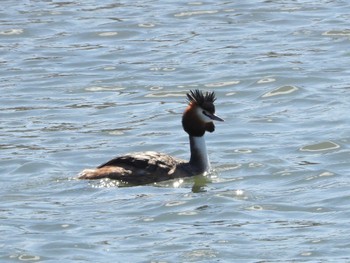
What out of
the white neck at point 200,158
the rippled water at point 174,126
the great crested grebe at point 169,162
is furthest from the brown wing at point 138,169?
the white neck at point 200,158

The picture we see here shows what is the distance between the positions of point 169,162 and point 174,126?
2.73 metres

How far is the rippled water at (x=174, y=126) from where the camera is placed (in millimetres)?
14617

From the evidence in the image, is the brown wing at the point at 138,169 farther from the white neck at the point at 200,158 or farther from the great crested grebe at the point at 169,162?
the white neck at the point at 200,158

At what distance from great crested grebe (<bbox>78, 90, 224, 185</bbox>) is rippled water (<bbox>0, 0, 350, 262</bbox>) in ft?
0.53

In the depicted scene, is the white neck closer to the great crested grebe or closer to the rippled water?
the great crested grebe

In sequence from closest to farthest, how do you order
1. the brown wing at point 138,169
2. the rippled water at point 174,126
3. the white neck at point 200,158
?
the rippled water at point 174,126
the brown wing at point 138,169
the white neck at point 200,158

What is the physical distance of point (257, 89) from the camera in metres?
22.1

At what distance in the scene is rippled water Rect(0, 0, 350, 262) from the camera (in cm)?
1462

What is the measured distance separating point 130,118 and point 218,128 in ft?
4.15

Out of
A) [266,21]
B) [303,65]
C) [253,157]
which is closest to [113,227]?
[253,157]

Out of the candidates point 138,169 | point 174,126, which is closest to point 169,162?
point 138,169

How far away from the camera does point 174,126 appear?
20109 millimetres

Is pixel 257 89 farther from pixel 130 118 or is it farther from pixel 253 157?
pixel 253 157

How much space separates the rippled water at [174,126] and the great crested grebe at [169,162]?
163 mm
